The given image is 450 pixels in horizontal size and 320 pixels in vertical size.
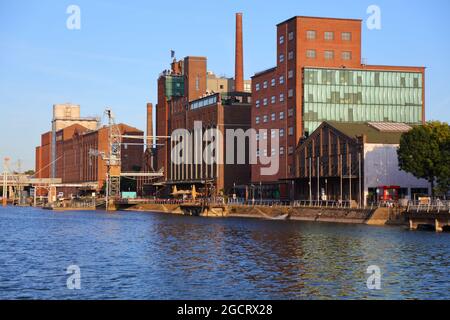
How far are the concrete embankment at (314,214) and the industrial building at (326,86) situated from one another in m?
13.7

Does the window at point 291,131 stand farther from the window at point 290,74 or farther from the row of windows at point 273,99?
the window at point 290,74

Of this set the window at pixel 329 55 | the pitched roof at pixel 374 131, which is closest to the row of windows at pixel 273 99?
the window at pixel 329 55

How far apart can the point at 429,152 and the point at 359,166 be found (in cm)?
2281

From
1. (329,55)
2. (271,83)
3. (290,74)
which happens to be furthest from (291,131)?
(329,55)

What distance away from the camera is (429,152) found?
119062 mm

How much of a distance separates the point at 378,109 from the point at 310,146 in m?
25.4

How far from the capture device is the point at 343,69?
176m

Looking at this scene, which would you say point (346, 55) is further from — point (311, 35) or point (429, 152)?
point (429, 152)

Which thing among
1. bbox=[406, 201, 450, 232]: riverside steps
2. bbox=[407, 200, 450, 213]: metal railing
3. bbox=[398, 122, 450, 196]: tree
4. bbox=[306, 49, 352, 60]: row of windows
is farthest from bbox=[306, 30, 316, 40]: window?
bbox=[406, 201, 450, 232]: riverside steps

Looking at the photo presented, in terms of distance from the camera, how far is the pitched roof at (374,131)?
144875 mm

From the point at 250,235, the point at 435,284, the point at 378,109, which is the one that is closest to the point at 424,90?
the point at 378,109

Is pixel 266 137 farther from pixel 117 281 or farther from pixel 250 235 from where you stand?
pixel 117 281

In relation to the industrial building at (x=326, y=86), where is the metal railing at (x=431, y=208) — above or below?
below
